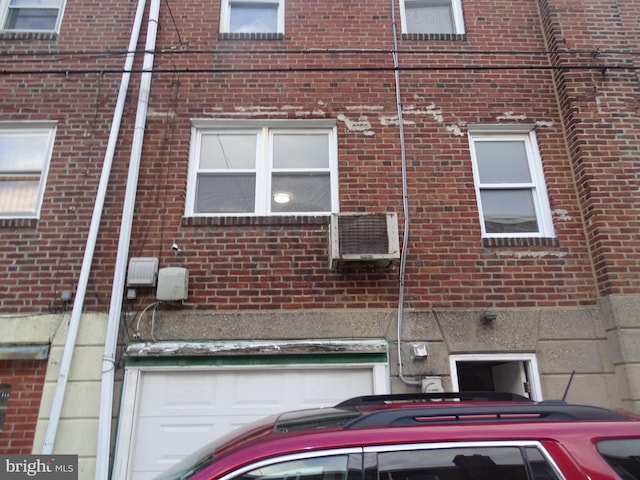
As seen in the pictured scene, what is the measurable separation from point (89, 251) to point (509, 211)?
203 inches

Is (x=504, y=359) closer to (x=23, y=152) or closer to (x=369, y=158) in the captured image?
(x=369, y=158)

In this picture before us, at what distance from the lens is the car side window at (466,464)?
1.82 m

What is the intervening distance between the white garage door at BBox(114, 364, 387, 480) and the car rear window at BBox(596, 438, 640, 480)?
2.94 m

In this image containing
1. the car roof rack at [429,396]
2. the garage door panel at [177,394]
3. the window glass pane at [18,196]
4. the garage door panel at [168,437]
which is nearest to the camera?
the car roof rack at [429,396]

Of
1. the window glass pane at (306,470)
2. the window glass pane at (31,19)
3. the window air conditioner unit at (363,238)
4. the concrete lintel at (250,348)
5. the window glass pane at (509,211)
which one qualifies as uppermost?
the window glass pane at (31,19)

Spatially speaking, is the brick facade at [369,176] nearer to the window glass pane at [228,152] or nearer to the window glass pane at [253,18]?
the window glass pane at [228,152]

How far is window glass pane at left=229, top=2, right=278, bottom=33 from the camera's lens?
6695 mm

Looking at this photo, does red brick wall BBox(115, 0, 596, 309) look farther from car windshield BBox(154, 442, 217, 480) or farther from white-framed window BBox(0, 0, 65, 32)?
car windshield BBox(154, 442, 217, 480)

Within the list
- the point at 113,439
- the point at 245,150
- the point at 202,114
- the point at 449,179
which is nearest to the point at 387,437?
the point at 113,439

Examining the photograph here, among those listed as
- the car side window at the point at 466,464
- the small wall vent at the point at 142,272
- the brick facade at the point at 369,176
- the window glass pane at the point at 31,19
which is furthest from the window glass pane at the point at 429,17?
the car side window at the point at 466,464

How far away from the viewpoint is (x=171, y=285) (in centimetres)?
491

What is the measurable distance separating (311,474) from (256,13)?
22.3 ft

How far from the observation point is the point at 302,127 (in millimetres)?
6008

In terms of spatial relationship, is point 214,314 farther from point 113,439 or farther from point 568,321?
point 568,321
